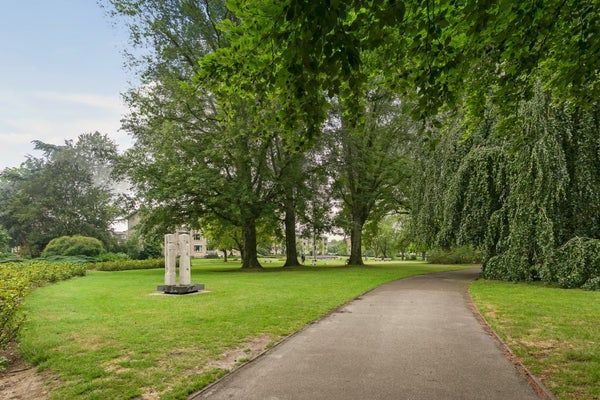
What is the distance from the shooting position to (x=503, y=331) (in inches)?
301

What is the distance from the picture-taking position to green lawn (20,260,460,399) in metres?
4.94

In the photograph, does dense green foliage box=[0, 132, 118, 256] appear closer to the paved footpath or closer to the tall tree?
the tall tree

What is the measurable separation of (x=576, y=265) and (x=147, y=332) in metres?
13.7

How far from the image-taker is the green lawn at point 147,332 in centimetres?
494

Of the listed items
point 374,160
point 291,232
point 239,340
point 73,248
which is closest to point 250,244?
point 291,232

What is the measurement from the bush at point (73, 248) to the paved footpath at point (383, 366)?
3384 centimetres

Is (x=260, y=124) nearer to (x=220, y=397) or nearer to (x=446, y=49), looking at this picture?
(x=446, y=49)

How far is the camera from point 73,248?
36.3 metres

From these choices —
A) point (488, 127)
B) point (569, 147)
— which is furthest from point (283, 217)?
point (569, 147)

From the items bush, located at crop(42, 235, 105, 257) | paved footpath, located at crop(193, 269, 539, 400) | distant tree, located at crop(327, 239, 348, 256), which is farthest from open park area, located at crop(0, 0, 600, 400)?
distant tree, located at crop(327, 239, 348, 256)

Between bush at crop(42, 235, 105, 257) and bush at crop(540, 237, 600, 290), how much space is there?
34892mm

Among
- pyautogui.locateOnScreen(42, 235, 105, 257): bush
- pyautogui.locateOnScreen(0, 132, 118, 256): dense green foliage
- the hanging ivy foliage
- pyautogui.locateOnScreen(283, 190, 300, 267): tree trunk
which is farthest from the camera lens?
pyautogui.locateOnScreen(0, 132, 118, 256): dense green foliage

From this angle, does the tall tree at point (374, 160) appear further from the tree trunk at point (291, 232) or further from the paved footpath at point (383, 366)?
the paved footpath at point (383, 366)

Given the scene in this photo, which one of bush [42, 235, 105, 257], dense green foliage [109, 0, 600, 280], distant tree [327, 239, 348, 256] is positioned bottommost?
distant tree [327, 239, 348, 256]
